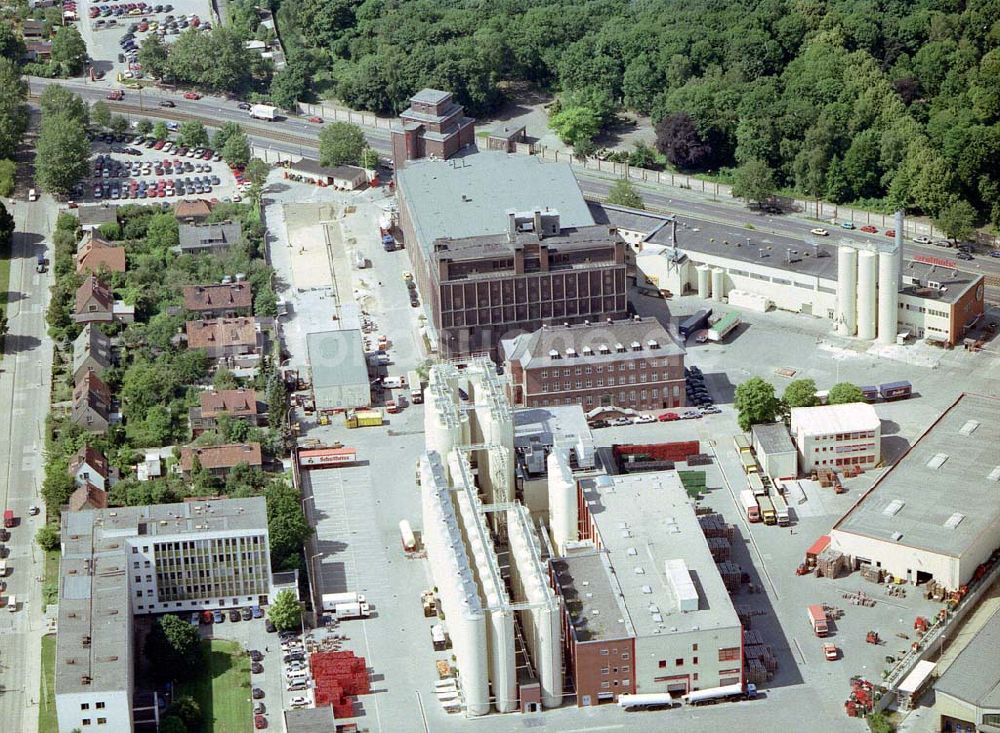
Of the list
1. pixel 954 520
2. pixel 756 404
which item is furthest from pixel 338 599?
pixel 954 520

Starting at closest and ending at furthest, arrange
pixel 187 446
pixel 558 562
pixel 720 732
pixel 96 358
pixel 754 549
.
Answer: pixel 720 732 < pixel 558 562 < pixel 754 549 < pixel 187 446 < pixel 96 358

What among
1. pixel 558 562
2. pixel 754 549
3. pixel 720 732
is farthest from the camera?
pixel 754 549

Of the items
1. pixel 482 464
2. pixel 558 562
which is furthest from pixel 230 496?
pixel 558 562

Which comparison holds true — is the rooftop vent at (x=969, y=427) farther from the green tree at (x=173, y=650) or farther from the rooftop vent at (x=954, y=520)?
the green tree at (x=173, y=650)

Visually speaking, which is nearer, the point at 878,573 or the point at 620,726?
the point at 620,726

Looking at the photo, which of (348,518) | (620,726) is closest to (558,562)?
(620,726)

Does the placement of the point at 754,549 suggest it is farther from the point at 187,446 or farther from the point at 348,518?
the point at 187,446

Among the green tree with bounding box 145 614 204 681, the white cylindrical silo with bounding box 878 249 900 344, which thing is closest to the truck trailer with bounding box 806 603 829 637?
the green tree with bounding box 145 614 204 681
